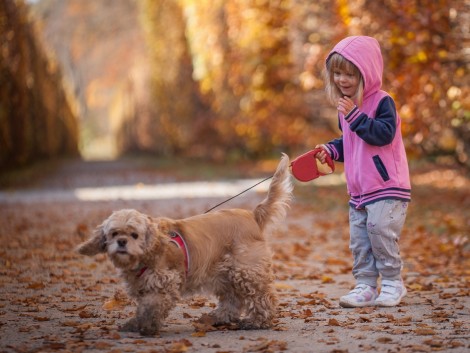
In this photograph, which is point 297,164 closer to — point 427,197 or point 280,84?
point 427,197

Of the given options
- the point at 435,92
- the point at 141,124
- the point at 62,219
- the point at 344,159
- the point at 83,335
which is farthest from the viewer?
the point at 141,124

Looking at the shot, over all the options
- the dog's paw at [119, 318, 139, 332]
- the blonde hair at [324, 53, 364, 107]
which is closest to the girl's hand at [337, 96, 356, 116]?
the blonde hair at [324, 53, 364, 107]

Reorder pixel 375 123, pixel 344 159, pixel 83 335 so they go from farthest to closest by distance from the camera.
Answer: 1. pixel 344 159
2. pixel 375 123
3. pixel 83 335

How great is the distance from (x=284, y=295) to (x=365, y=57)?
2091 millimetres

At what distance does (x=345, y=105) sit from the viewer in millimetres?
5844

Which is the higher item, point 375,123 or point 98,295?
point 375,123

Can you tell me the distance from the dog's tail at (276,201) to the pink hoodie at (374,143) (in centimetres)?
63

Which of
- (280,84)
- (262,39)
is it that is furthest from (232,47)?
(262,39)

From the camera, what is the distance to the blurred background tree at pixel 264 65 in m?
10.6

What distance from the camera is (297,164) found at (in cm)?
627

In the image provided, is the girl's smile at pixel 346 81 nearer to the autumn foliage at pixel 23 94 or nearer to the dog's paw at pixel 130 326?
the dog's paw at pixel 130 326

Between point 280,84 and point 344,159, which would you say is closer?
point 344,159

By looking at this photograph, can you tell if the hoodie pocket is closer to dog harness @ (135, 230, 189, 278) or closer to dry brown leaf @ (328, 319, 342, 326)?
dry brown leaf @ (328, 319, 342, 326)

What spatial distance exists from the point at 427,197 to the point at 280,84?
20.1 feet
